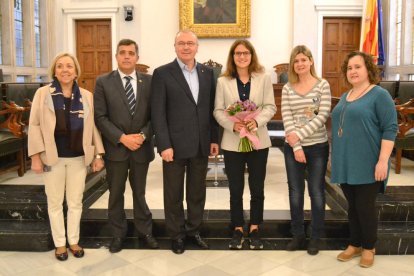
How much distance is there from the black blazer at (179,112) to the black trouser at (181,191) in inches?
Answer: 4.7

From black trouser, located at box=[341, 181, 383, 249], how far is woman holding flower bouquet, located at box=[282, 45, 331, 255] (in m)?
0.22

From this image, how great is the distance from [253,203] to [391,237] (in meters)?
1.10

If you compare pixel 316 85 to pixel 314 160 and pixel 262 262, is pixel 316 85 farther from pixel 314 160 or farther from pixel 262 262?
pixel 262 262

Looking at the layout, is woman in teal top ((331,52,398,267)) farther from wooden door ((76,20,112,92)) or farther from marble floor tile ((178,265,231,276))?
wooden door ((76,20,112,92))

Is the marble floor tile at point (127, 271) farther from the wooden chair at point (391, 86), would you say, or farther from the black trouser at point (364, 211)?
the wooden chair at point (391, 86)

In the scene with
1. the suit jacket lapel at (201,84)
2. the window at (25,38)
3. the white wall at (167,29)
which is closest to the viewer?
→ the suit jacket lapel at (201,84)

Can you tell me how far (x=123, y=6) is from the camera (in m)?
9.88

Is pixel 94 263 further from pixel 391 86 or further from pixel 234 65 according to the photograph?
pixel 391 86

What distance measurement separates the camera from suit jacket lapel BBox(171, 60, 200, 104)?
10.3 feet

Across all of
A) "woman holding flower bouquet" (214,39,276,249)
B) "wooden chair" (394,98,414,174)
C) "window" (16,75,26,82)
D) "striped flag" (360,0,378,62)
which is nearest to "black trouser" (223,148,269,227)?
"woman holding flower bouquet" (214,39,276,249)

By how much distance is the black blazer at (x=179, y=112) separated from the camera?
3.11m

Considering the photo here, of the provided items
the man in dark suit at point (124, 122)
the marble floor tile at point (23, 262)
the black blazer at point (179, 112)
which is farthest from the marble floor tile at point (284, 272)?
the marble floor tile at point (23, 262)

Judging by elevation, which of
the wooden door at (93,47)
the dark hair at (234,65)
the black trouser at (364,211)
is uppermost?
the wooden door at (93,47)

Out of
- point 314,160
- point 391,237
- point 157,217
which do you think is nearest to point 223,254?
point 157,217
